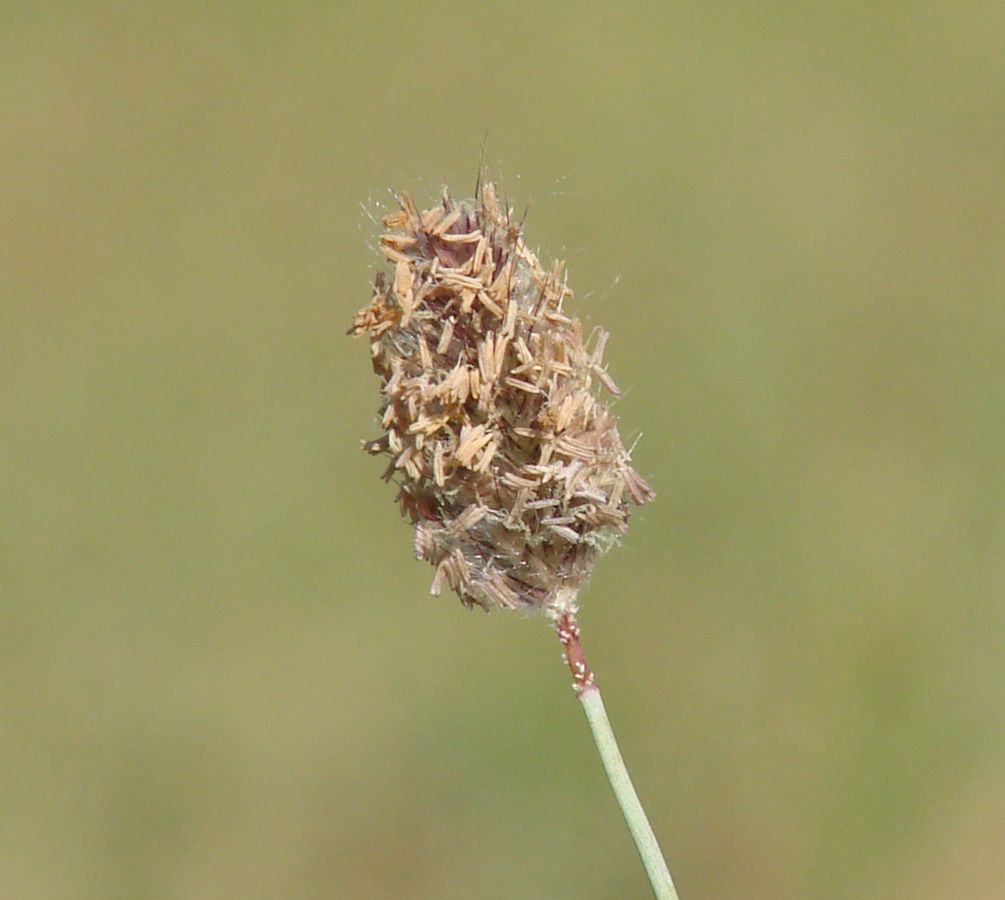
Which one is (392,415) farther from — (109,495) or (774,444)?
(109,495)

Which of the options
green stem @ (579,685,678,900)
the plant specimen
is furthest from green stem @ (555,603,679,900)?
the plant specimen

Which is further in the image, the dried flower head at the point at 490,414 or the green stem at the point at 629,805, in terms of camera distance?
the dried flower head at the point at 490,414

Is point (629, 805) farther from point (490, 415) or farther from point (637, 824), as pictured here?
point (490, 415)

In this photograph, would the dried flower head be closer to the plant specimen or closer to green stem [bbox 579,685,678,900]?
the plant specimen

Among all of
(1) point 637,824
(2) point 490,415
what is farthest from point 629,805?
(2) point 490,415

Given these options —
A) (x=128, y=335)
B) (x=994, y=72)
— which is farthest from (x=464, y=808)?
(x=994, y=72)

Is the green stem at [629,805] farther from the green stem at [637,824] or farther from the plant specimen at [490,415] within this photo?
the plant specimen at [490,415]

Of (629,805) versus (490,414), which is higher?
(490,414)

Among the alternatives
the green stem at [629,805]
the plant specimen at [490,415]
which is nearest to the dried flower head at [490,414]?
the plant specimen at [490,415]

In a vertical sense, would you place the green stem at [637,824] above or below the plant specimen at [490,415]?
below
